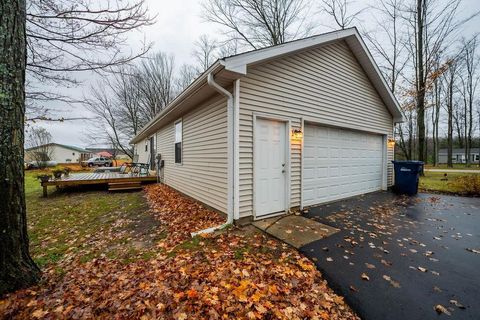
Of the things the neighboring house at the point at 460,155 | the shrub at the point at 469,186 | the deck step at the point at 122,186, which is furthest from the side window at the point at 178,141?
the neighboring house at the point at 460,155

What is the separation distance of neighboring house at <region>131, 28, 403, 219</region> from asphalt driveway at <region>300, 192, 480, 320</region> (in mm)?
1393

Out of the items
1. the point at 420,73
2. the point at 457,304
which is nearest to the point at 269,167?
the point at 457,304

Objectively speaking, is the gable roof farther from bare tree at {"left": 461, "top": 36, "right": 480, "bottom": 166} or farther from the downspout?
bare tree at {"left": 461, "top": 36, "right": 480, "bottom": 166}

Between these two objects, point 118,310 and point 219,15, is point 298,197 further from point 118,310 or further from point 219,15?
point 219,15

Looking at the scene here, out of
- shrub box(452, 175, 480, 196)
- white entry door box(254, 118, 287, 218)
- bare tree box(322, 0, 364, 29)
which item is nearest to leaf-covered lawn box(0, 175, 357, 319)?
white entry door box(254, 118, 287, 218)

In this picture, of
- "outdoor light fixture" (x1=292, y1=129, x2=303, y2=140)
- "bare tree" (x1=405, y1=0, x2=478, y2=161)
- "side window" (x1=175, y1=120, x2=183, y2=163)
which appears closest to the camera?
"outdoor light fixture" (x1=292, y1=129, x2=303, y2=140)

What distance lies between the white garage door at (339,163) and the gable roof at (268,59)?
5.98 ft

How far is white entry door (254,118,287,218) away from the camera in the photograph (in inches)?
176

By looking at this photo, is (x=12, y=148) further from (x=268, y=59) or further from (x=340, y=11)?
(x=340, y=11)

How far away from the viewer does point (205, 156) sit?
5.54 metres

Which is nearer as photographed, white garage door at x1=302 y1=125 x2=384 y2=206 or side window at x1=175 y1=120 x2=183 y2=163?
white garage door at x1=302 y1=125 x2=384 y2=206

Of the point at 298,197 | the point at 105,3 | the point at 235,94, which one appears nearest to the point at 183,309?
the point at 235,94

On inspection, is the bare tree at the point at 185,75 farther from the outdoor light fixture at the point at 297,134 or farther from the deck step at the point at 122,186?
the outdoor light fixture at the point at 297,134

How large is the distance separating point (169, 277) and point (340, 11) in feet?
53.3
